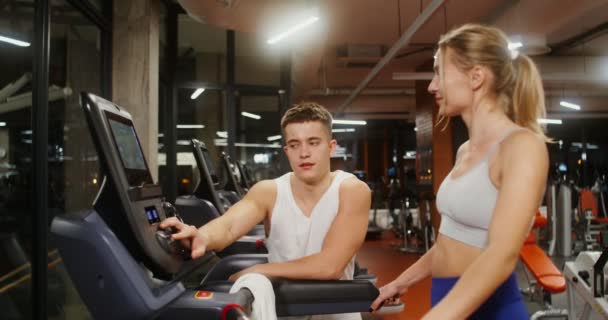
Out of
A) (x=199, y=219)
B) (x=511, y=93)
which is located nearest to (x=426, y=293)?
(x=199, y=219)

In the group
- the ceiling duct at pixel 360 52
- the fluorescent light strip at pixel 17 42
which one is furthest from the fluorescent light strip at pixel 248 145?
the fluorescent light strip at pixel 17 42

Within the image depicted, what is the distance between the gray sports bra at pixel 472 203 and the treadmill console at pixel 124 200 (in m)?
0.78

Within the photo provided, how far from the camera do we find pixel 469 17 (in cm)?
684

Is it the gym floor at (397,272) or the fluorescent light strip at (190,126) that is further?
the fluorescent light strip at (190,126)

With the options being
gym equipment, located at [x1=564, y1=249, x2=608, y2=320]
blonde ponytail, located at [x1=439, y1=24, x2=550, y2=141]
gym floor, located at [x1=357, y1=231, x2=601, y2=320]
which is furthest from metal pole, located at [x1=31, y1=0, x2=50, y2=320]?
gym equipment, located at [x1=564, y1=249, x2=608, y2=320]

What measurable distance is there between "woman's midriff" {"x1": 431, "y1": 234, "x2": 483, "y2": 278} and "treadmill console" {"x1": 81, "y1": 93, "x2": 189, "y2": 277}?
0.73 meters

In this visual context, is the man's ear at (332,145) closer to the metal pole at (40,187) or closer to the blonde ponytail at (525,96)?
the blonde ponytail at (525,96)

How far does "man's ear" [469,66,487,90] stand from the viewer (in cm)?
115

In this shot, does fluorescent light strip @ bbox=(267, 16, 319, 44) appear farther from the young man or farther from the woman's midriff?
the woman's midriff

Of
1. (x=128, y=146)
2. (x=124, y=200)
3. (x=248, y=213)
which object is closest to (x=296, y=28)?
(x=248, y=213)

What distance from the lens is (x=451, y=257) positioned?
1.20 m

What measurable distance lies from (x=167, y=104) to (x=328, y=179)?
5.78 metres

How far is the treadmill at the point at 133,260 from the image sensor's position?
1210 mm

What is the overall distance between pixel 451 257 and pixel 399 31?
6.35 m
